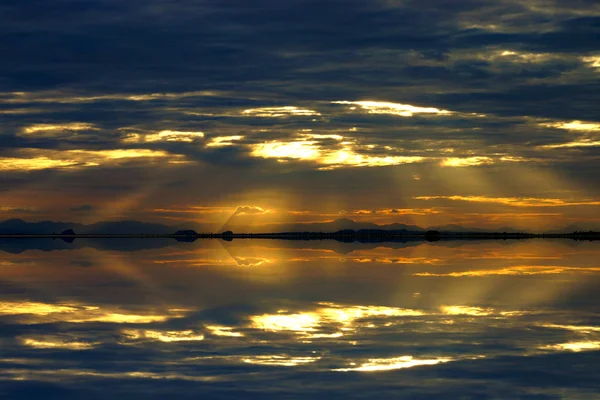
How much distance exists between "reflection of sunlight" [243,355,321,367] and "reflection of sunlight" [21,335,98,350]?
4976 mm

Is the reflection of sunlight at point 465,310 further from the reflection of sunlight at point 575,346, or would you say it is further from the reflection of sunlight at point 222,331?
the reflection of sunlight at point 222,331

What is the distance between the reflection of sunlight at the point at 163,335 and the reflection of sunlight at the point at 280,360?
370 cm

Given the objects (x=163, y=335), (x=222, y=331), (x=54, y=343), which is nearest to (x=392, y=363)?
(x=222, y=331)

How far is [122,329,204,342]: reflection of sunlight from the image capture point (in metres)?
26.1

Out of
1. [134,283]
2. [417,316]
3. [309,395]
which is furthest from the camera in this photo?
[134,283]

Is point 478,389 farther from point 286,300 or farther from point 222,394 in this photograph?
point 286,300

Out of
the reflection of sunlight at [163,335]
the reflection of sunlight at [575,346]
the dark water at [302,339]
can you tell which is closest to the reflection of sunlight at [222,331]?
the dark water at [302,339]

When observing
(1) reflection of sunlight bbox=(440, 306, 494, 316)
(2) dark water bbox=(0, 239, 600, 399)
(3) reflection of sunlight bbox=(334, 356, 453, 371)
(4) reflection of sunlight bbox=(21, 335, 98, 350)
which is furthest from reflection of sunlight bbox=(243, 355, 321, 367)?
(1) reflection of sunlight bbox=(440, 306, 494, 316)

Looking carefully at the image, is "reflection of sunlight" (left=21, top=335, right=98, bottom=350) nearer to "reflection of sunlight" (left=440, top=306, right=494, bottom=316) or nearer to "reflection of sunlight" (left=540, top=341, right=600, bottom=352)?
"reflection of sunlight" (left=540, top=341, right=600, bottom=352)

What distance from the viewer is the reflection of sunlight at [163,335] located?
26.1 meters

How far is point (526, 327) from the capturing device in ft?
93.5

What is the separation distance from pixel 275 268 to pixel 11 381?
41203 mm

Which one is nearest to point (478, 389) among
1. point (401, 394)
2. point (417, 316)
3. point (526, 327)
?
point (401, 394)

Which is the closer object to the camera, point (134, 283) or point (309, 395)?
point (309, 395)
